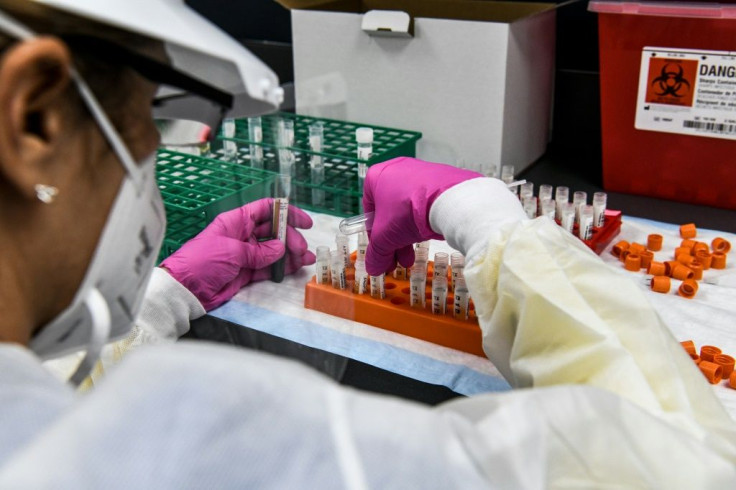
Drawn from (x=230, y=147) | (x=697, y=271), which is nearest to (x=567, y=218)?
(x=697, y=271)

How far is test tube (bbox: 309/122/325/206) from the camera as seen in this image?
4.49ft

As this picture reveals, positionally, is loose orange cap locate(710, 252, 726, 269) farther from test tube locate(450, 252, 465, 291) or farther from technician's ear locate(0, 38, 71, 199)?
technician's ear locate(0, 38, 71, 199)

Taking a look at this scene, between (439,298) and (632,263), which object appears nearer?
(439,298)

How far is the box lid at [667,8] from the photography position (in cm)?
128

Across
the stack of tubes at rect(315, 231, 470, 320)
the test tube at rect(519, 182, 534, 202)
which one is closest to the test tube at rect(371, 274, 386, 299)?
the stack of tubes at rect(315, 231, 470, 320)

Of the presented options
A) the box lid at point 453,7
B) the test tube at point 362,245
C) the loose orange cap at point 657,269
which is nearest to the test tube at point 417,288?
the test tube at point 362,245

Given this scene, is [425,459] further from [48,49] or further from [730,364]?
[730,364]

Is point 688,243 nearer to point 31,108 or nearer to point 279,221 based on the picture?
point 279,221

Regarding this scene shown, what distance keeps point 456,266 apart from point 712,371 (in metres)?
0.39

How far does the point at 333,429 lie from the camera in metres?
0.40

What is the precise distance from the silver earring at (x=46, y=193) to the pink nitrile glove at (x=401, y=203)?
2.01 feet

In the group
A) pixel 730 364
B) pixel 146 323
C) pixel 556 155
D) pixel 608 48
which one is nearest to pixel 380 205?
pixel 146 323

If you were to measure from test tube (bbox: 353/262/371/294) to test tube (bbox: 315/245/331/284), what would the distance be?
0.05m

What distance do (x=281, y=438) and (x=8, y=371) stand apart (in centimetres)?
17
